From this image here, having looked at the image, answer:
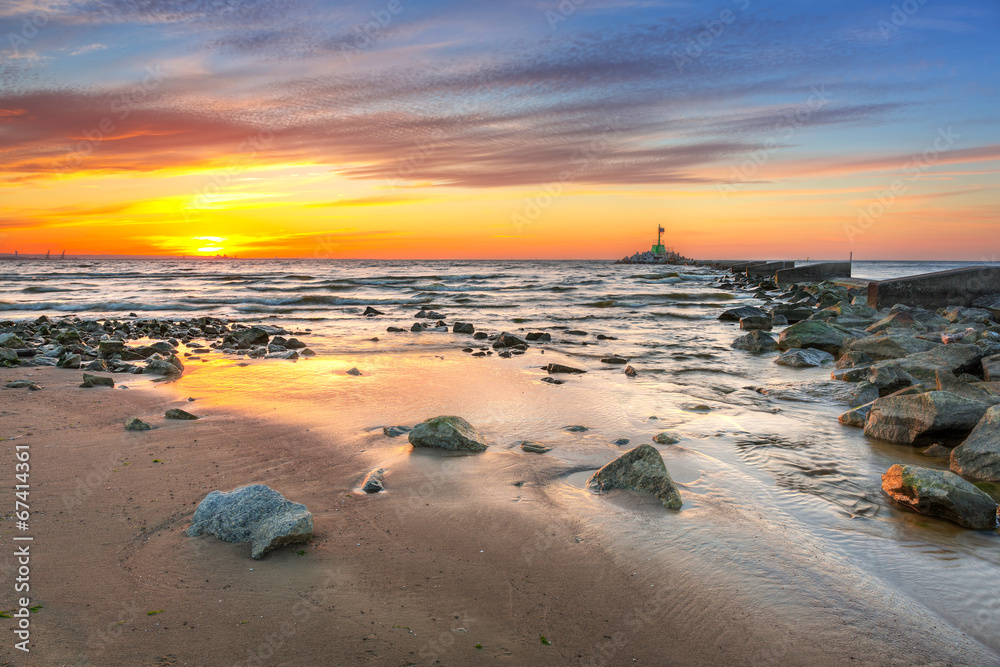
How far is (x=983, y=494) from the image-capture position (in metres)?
3.64

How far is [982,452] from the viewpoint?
14.1ft

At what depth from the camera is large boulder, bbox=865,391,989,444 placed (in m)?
4.94

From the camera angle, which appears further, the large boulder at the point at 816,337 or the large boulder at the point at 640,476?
the large boulder at the point at 816,337

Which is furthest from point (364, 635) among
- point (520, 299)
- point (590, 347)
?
point (520, 299)

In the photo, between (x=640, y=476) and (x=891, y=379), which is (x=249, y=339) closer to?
(x=640, y=476)

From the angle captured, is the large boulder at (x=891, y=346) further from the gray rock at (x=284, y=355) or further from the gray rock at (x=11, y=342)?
the gray rock at (x=11, y=342)

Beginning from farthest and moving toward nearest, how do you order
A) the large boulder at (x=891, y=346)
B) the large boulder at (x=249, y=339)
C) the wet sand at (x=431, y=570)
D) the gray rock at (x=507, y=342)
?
the large boulder at (x=249, y=339) < the gray rock at (x=507, y=342) < the large boulder at (x=891, y=346) < the wet sand at (x=431, y=570)

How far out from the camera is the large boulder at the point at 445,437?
485cm

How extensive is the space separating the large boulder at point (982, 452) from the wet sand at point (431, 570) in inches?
68.3

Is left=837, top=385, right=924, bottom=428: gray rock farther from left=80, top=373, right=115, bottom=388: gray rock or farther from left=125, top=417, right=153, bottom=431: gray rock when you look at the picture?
left=80, top=373, right=115, bottom=388: gray rock

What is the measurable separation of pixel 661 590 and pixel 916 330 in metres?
10.7

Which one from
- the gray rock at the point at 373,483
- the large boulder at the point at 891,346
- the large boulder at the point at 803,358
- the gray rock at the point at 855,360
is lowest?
the gray rock at the point at 373,483

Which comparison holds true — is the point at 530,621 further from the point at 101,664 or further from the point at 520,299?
the point at 520,299

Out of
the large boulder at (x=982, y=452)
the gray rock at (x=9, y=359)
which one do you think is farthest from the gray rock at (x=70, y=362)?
the large boulder at (x=982, y=452)
